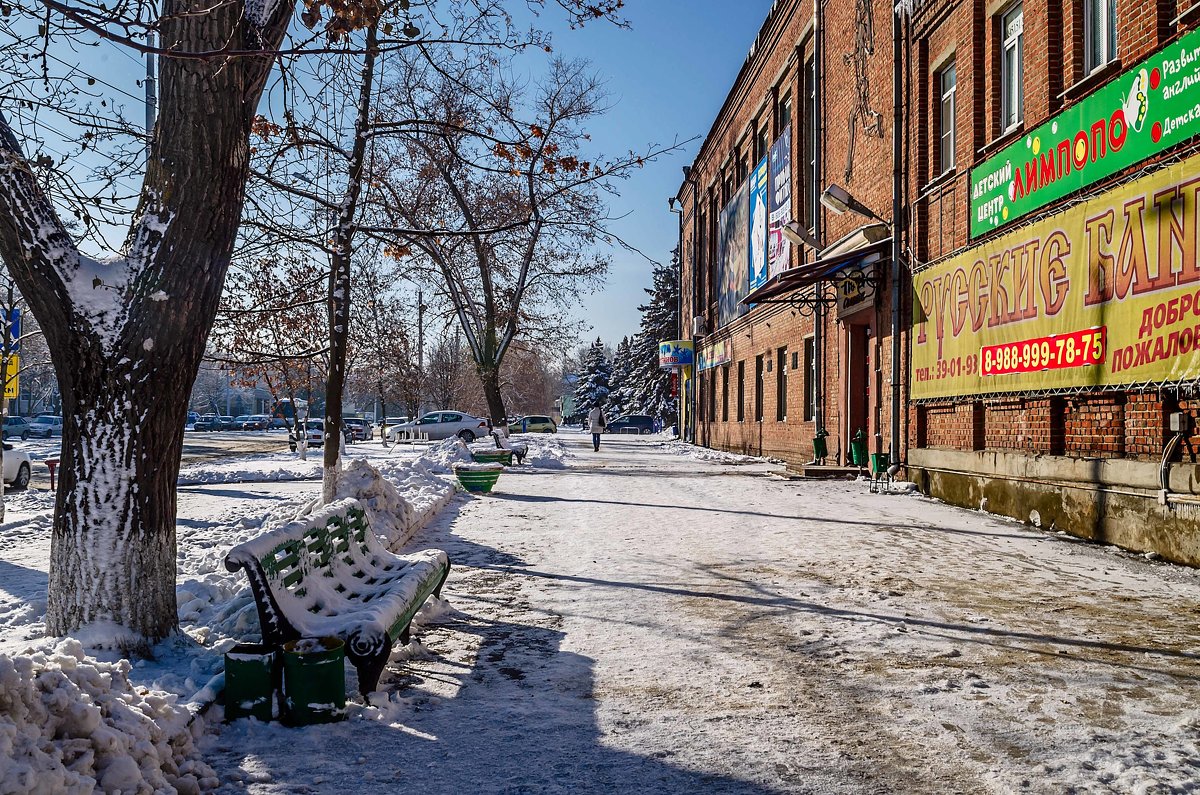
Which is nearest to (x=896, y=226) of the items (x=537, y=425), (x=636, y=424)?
(x=537, y=425)

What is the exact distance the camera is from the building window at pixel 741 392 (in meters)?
30.1

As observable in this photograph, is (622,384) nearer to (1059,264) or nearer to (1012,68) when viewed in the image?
(1012,68)

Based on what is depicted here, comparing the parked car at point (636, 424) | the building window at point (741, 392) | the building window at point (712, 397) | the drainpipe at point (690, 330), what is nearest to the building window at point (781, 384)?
the building window at point (741, 392)

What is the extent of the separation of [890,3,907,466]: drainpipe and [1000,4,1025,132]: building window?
2.85 metres

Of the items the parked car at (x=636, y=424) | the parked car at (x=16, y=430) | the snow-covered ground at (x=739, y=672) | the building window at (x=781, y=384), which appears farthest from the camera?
the parked car at (x=636, y=424)

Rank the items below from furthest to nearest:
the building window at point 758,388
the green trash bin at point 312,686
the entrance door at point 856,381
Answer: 1. the building window at point 758,388
2. the entrance door at point 856,381
3. the green trash bin at point 312,686

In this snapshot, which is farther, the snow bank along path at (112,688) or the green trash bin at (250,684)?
the green trash bin at (250,684)

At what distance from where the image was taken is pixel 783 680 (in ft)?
15.8

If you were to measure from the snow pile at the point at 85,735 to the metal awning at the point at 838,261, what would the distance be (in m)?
14.0

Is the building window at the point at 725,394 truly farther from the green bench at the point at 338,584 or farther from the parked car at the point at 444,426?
the green bench at the point at 338,584

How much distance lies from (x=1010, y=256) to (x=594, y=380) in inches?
3531

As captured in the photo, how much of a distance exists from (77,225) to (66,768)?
3.89 m

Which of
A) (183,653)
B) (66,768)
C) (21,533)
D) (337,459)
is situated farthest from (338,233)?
(66,768)

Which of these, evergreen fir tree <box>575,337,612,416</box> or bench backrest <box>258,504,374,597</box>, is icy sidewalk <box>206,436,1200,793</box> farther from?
evergreen fir tree <box>575,337,612,416</box>
